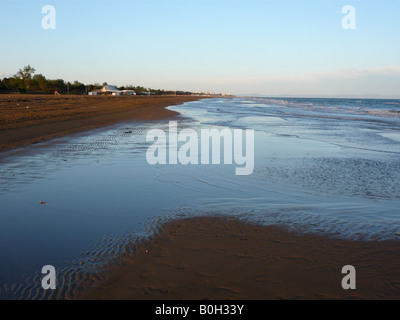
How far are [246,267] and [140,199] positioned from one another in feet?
10.7

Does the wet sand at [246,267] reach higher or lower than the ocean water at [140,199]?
lower

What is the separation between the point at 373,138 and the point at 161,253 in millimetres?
15976

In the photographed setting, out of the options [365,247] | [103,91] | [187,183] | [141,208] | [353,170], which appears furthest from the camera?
[103,91]

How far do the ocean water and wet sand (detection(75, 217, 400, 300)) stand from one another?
0.38m

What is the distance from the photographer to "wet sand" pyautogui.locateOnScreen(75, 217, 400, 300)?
348 cm

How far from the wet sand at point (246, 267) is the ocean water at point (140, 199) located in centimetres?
38

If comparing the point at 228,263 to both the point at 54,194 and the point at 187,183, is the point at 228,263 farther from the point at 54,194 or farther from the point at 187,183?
the point at 54,194

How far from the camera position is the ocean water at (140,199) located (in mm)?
4336

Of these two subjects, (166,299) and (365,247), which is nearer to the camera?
(166,299)

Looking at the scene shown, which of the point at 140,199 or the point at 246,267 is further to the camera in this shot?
the point at 140,199

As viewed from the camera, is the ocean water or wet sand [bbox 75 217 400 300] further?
the ocean water

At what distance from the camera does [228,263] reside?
4074 mm

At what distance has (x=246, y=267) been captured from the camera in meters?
3.97

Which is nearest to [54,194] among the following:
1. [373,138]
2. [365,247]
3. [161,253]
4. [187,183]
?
[187,183]
